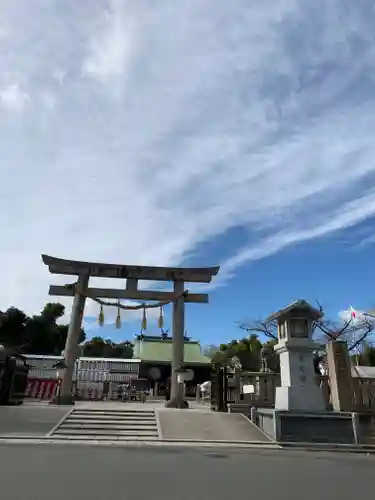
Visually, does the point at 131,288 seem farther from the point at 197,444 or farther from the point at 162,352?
the point at 162,352

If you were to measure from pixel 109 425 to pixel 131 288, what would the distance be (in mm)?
9064

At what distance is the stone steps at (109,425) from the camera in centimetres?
1152

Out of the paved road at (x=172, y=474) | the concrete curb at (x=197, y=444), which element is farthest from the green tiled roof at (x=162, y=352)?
the paved road at (x=172, y=474)

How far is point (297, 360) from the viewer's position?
13156mm

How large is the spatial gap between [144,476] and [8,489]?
2.05 metres

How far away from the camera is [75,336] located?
775 inches

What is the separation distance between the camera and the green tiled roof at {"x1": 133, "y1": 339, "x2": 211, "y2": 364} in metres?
36.3

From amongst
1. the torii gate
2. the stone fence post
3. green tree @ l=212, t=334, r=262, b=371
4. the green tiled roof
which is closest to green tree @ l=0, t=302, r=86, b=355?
the green tiled roof

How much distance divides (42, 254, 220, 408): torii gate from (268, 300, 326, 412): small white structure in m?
7.09

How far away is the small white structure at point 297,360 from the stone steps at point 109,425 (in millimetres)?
4142

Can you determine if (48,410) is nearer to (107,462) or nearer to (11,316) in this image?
(107,462)

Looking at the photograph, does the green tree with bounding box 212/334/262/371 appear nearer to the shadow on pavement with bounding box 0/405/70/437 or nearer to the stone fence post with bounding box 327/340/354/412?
the stone fence post with bounding box 327/340/354/412

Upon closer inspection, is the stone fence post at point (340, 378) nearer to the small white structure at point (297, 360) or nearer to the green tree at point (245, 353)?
the small white structure at point (297, 360)

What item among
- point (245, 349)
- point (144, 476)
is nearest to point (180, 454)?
point (144, 476)
